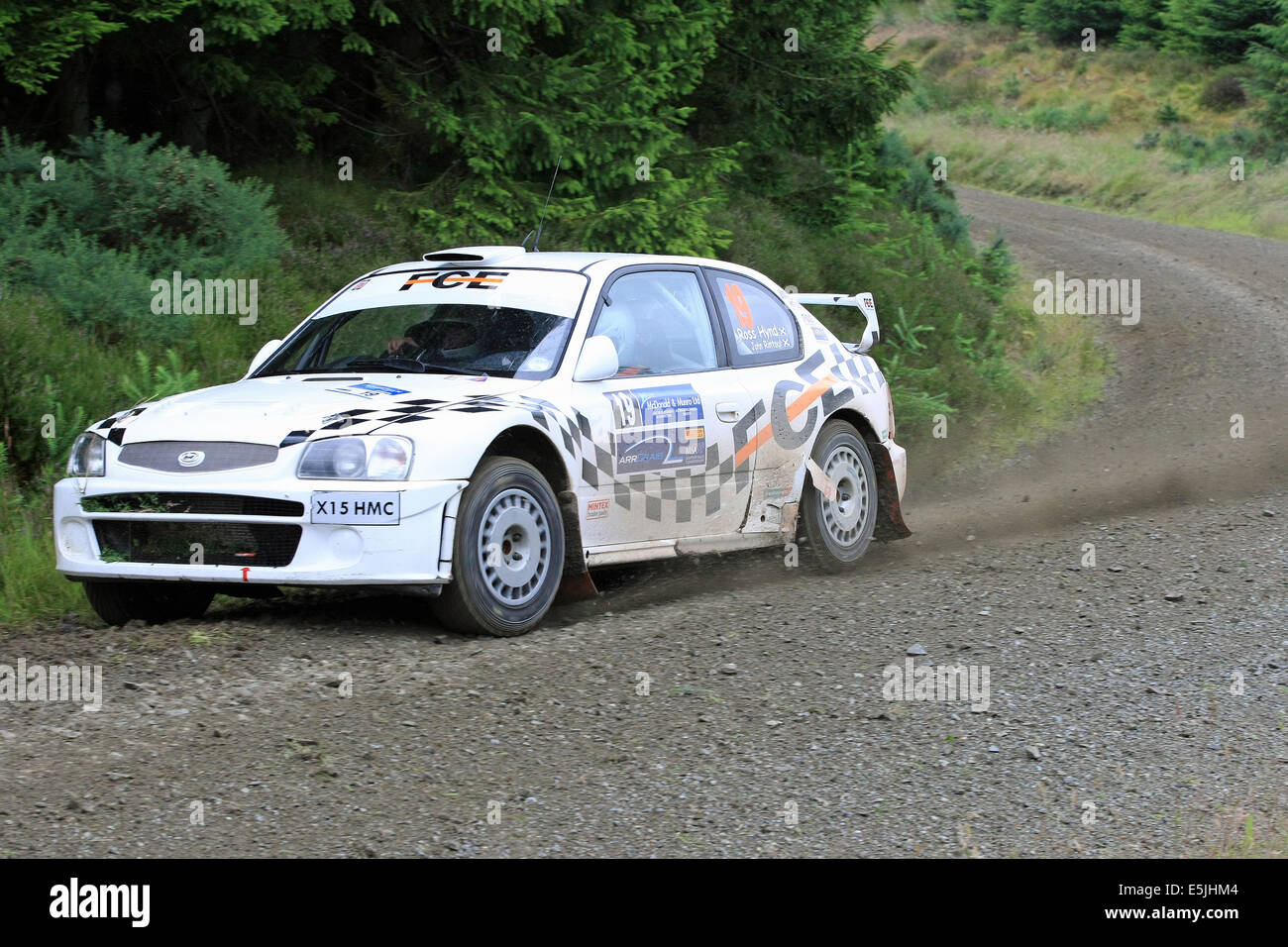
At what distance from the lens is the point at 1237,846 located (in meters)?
4.37

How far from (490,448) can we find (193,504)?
1.28 metres

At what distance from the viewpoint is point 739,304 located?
8.45m

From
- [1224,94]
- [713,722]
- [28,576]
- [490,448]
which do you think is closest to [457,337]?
[490,448]

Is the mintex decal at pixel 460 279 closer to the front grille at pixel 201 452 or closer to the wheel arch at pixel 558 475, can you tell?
the wheel arch at pixel 558 475

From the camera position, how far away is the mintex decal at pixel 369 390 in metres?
6.79

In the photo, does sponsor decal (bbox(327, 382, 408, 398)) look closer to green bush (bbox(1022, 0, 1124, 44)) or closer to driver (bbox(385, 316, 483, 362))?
driver (bbox(385, 316, 483, 362))

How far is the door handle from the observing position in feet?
25.7

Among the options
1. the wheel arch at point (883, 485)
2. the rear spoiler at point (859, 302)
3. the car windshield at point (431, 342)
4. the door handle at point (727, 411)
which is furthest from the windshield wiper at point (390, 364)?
the wheel arch at point (883, 485)

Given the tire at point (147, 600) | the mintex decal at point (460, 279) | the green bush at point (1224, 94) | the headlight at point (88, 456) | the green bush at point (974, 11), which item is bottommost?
the tire at point (147, 600)

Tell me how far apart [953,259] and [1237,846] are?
15.6 metres

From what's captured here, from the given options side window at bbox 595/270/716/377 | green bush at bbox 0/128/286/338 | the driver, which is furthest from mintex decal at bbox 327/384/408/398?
green bush at bbox 0/128/286/338

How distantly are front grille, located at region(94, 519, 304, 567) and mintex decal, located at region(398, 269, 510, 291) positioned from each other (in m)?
1.95

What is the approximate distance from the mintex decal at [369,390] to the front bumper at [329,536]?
0.67 meters

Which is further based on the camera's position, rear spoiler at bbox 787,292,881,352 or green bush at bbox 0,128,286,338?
green bush at bbox 0,128,286,338
